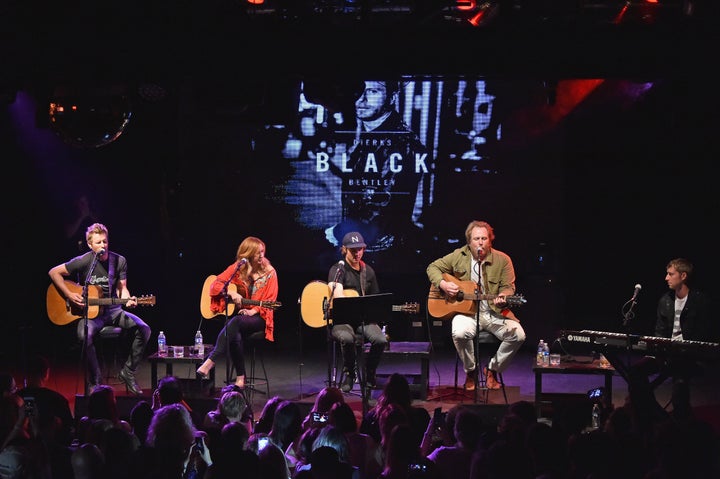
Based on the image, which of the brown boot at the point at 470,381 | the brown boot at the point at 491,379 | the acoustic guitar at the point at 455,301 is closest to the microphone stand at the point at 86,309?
the acoustic guitar at the point at 455,301

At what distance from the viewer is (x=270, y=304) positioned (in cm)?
924

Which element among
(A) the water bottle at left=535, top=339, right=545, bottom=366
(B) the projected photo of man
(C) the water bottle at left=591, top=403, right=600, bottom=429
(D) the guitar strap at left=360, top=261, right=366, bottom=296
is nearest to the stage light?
(D) the guitar strap at left=360, top=261, right=366, bottom=296

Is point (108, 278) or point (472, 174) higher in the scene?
point (472, 174)

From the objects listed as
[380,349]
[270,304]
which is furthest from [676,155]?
[270,304]

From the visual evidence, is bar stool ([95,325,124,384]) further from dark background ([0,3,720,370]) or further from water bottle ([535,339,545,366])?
water bottle ([535,339,545,366])

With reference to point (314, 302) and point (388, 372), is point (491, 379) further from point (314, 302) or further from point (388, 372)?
point (314, 302)

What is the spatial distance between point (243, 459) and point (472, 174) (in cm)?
823

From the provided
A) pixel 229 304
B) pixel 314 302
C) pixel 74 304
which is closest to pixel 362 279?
pixel 314 302

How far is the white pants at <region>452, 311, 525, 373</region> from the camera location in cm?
903

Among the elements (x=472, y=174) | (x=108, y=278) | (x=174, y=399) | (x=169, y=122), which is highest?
(x=169, y=122)

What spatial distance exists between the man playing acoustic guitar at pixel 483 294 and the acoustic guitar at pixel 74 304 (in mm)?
3310

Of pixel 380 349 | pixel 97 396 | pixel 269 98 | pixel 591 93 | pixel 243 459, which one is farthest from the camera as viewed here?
pixel 591 93

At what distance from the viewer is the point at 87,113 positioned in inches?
272

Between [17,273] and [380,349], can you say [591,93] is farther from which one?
[17,273]
